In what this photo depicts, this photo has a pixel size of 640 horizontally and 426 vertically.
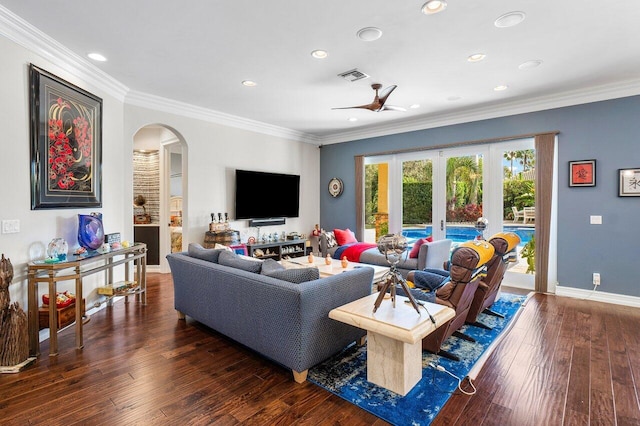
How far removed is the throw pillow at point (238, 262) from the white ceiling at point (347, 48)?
80.4 inches

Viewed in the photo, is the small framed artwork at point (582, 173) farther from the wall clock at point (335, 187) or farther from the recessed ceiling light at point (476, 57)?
the wall clock at point (335, 187)

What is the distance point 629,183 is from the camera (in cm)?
421

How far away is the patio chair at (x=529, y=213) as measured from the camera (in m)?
5.00

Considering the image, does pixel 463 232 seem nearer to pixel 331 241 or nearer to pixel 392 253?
pixel 331 241

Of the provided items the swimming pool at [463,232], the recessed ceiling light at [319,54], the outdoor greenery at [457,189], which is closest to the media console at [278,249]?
the outdoor greenery at [457,189]

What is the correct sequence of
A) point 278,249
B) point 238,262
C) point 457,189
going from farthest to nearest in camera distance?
1. point 278,249
2. point 457,189
3. point 238,262

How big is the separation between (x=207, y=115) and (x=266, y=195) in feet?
5.79

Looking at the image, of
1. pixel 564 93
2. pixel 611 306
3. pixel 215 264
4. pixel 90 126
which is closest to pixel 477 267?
pixel 215 264

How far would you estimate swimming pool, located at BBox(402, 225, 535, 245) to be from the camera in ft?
16.8

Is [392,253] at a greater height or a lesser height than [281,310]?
greater

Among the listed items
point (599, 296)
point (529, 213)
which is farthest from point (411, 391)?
point (529, 213)

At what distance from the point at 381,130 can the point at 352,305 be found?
4.99 meters

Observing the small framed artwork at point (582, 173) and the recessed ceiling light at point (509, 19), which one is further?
the small framed artwork at point (582, 173)

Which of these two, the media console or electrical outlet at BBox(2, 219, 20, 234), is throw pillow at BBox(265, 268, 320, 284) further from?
the media console
